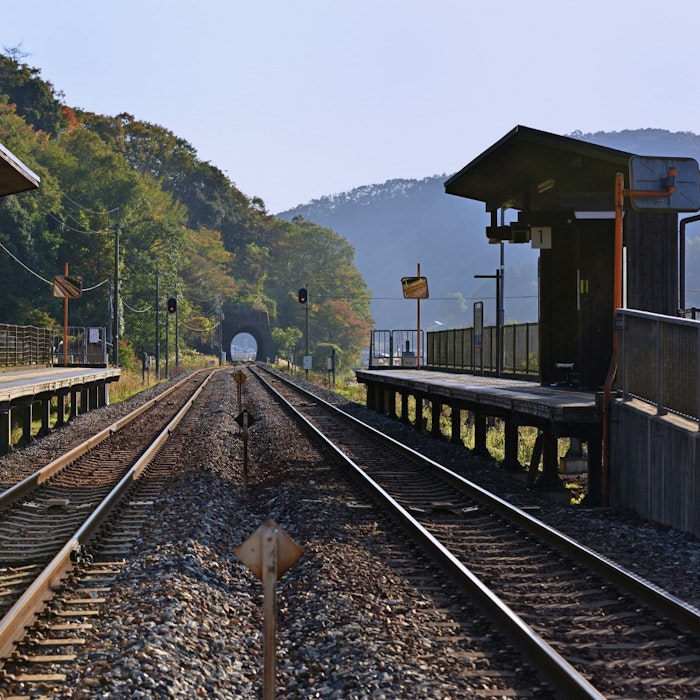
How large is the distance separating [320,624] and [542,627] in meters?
1.47

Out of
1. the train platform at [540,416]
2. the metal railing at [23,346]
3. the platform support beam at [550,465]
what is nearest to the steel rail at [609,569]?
the train platform at [540,416]

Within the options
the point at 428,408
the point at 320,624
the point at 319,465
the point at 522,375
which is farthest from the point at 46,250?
the point at 320,624

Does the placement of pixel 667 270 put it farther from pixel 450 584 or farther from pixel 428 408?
pixel 428 408

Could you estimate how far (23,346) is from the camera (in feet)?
111

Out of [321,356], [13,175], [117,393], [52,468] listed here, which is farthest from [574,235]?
[321,356]

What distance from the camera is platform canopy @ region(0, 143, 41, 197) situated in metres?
16.5

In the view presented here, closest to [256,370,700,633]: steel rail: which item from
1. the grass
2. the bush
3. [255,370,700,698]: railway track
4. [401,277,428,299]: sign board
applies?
[255,370,700,698]: railway track

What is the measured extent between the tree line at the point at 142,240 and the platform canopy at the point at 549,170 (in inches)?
1054

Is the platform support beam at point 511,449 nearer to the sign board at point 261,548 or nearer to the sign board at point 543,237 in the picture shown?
the sign board at point 543,237

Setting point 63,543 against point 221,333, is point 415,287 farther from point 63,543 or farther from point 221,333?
point 221,333

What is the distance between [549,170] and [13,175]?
908 cm

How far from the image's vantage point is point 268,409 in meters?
30.5

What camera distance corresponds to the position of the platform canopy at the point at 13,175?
1648 cm

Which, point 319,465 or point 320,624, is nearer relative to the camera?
point 320,624
